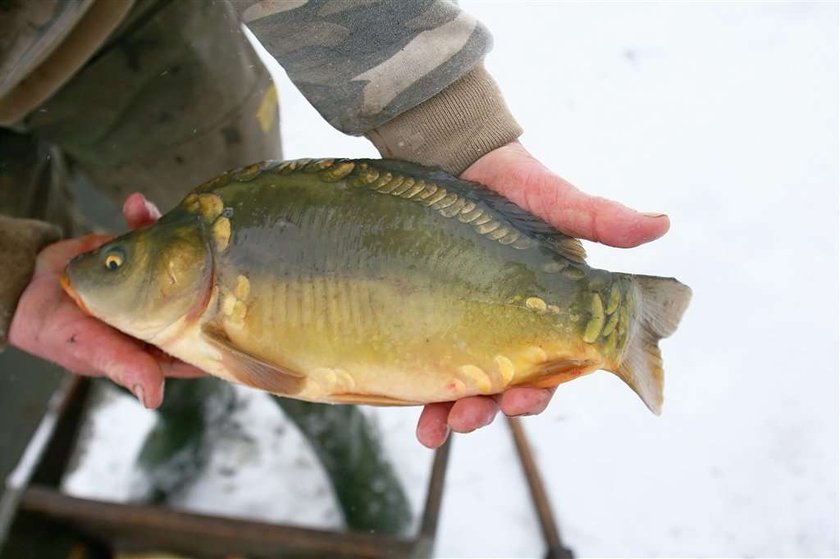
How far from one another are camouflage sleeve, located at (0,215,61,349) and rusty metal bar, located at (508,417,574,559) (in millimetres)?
1502

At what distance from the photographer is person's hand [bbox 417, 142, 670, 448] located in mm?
1408

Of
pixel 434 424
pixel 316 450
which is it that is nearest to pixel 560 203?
pixel 434 424

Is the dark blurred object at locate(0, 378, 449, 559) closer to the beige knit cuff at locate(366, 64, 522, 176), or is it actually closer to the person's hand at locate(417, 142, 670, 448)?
the person's hand at locate(417, 142, 670, 448)

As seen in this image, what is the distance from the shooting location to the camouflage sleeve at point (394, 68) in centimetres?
153

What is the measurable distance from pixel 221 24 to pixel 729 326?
2012mm

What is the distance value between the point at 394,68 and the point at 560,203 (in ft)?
1.49

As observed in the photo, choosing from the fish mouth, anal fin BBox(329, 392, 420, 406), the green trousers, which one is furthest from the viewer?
the green trousers

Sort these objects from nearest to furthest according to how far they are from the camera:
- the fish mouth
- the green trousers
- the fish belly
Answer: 1. the fish belly
2. the fish mouth
3. the green trousers

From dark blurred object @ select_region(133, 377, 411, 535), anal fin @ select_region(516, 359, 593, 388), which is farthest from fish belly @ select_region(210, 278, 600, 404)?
dark blurred object @ select_region(133, 377, 411, 535)

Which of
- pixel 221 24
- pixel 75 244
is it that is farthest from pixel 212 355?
pixel 221 24

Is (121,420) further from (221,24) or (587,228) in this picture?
(587,228)

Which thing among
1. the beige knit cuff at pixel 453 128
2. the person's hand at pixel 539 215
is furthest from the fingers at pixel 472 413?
the beige knit cuff at pixel 453 128

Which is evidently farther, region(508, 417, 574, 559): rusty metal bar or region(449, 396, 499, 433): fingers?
region(508, 417, 574, 559): rusty metal bar

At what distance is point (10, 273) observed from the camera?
1757 mm
